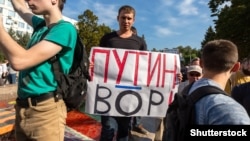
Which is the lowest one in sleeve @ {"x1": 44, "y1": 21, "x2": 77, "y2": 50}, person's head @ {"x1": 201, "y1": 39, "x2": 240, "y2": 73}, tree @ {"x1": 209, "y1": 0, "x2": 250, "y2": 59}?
person's head @ {"x1": 201, "y1": 39, "x2": 240, "y2": 73}

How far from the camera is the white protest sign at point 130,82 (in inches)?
194

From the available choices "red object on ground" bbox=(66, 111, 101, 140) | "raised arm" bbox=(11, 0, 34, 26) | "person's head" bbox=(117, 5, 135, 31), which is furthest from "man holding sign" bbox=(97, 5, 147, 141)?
"raised arm" bbox=(11, 0, 34, 26)

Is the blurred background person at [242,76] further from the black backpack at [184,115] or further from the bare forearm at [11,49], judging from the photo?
the bare forearm at [11,49]

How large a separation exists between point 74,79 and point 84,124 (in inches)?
206

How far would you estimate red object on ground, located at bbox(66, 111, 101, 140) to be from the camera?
6.89 m

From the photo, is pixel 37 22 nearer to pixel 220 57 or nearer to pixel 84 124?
pixel 220 57

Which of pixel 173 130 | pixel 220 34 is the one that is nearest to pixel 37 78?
pixel 173 130

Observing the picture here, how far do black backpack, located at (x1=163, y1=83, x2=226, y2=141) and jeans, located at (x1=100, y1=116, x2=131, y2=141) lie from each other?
2.76m

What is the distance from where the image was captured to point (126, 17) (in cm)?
480

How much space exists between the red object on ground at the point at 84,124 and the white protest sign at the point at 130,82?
172 cm

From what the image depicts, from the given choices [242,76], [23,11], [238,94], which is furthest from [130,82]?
[23,11]

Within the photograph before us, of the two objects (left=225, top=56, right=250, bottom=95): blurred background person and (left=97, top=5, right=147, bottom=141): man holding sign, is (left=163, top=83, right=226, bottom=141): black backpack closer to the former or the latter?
(left=97, top=5, right=147, bottom=141): man holding sign

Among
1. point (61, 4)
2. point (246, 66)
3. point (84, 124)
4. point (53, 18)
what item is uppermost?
point (61, 4)

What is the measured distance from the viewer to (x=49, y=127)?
250 centimetres
